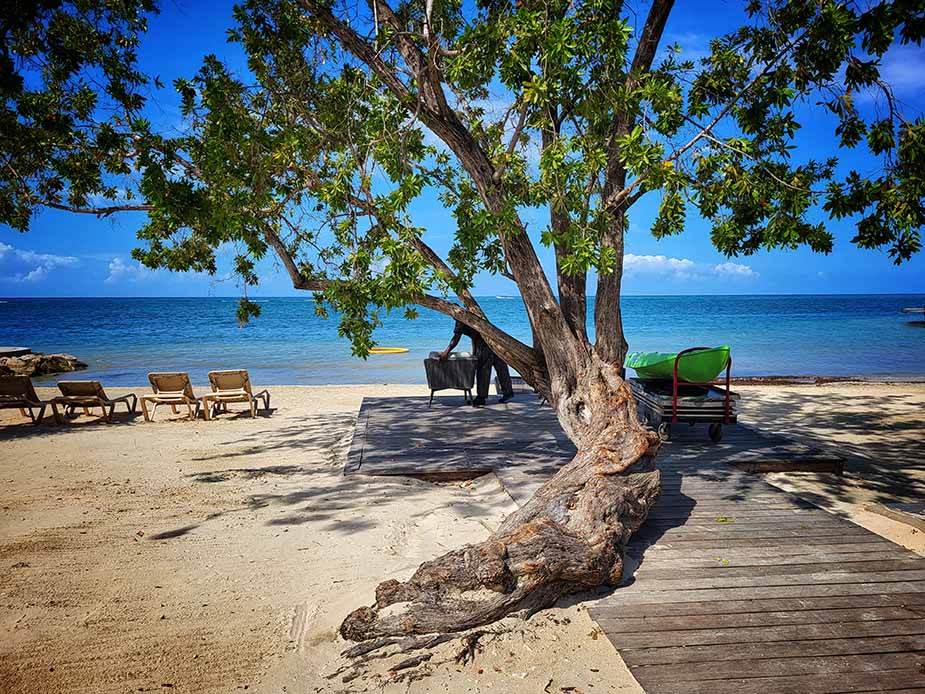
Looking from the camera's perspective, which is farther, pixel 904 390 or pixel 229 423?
pixel 904 390

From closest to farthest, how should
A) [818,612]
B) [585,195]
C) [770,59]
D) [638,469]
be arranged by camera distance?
[818,612]
[638,469]
[585,195]
[770,59]

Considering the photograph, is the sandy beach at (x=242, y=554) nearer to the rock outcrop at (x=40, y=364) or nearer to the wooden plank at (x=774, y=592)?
the wooden plank at (x=774, y=592)

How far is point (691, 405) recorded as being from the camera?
26.3 feet

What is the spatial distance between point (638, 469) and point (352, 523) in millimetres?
2692

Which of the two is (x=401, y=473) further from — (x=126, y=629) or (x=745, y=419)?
(x=745, y=419)

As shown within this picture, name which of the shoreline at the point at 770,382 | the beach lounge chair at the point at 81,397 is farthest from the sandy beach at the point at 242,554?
the shoreline at the point at 770,382

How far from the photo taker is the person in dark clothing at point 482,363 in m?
10.6

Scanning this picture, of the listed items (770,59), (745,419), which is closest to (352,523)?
(770,59)

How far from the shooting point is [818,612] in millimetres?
3795

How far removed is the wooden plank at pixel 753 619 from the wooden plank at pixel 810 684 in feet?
1.65

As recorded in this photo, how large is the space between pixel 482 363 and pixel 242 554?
618 cm

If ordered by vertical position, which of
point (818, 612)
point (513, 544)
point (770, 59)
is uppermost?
point (770, 59)

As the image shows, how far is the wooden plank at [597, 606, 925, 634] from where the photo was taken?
366cm

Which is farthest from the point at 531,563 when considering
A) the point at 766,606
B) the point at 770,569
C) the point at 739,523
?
the point at 739,523
